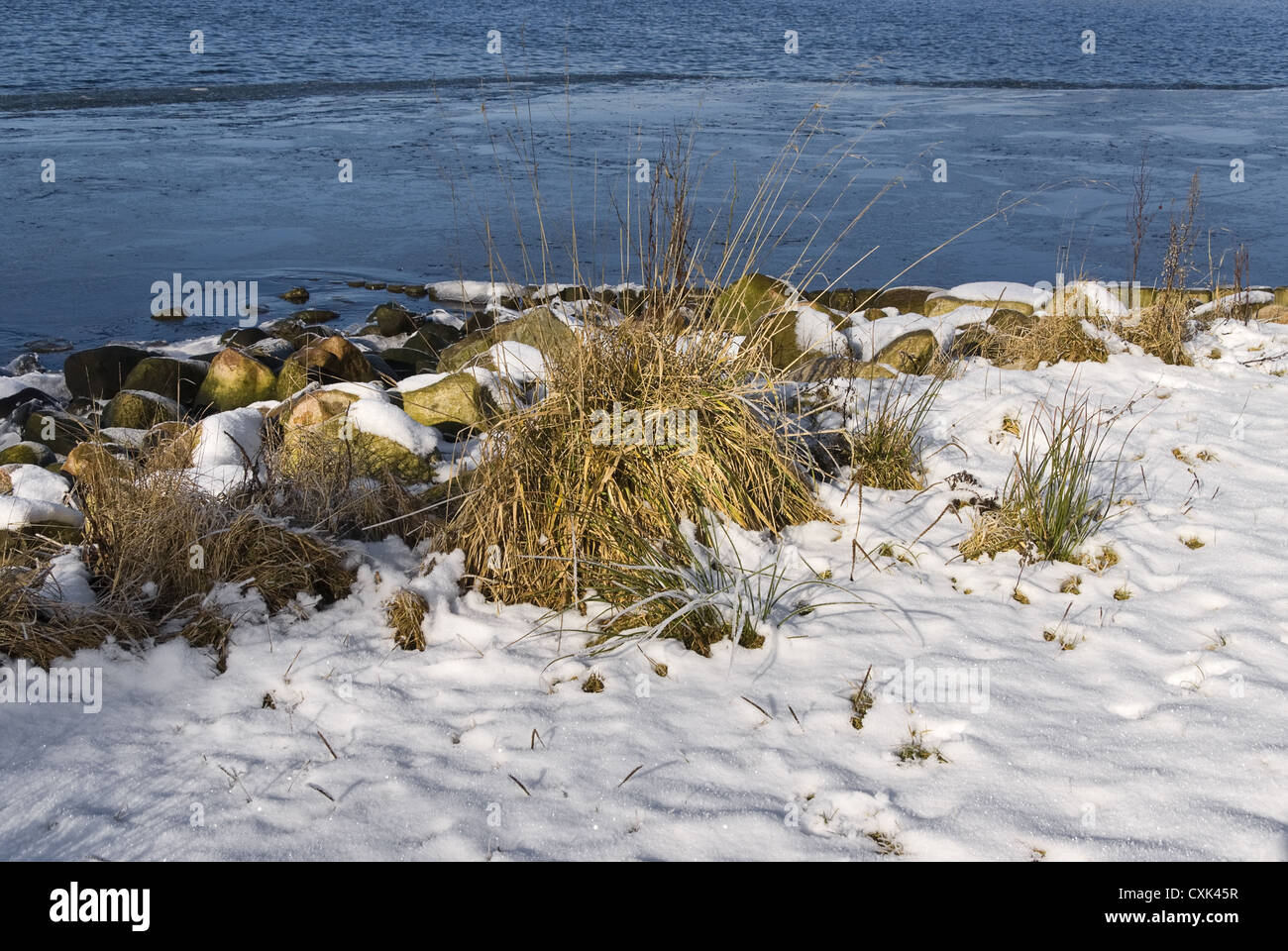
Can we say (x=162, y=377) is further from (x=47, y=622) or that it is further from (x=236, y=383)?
(x=47, y=622)

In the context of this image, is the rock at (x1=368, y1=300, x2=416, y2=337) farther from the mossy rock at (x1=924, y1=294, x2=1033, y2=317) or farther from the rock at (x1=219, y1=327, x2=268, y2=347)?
the mossy rock at (x1=924, y1=294, x2=1033, y2=317)

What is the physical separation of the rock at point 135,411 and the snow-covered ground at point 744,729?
2618 millimetres

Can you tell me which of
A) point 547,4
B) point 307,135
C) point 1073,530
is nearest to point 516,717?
point 1073,530

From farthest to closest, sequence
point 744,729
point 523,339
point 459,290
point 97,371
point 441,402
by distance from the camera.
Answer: point 459,290, point 97,371, point 523,339, point 441,402, point 744,729

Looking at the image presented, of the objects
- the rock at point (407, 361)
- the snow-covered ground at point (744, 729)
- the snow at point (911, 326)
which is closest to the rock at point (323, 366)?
the rock at point (407, 361)

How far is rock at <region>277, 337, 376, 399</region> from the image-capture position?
6.10 metres

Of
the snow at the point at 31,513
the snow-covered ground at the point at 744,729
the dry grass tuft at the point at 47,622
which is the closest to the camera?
the snow-covered ground at the point at 744,729

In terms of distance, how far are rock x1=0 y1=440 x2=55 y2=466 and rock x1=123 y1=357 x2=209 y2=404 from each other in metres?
0.79

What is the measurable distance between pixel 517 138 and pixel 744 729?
11.8 meters

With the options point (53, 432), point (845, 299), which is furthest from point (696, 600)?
point (845, 299)

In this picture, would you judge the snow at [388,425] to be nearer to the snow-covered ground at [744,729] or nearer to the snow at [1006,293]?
the snow-covered ground at [744,729]

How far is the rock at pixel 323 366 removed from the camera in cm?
610

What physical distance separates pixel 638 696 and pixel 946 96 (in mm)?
17463

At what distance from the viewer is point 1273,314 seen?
7.36 metres
